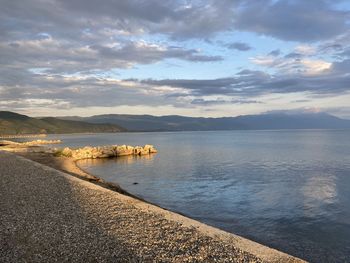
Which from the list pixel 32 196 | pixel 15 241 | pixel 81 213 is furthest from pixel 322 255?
pixel 32 196

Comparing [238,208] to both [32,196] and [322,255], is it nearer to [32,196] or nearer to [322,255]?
[322,255]

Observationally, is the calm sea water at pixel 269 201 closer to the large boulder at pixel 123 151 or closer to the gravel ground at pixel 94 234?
the gravel ground at pixel 94 234

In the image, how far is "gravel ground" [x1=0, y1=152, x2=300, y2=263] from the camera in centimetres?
1058

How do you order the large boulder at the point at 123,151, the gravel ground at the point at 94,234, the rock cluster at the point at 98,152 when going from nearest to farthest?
the gravel ground at the point at 94,234, the rock cluster at the point at 98,152, the large boulder at the point at 123,151

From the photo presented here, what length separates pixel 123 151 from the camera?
248ft

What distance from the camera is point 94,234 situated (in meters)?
12.6

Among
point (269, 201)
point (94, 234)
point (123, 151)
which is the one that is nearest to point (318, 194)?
point (269, 201)

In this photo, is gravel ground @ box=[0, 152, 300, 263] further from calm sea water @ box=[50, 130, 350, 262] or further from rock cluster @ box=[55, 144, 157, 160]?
rock cluster @ box=[55, 144, 157, 160]

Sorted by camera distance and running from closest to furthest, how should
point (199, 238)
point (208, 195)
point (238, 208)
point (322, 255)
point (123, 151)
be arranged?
point (199, 238) → point (322, 255) → point (238, 208) → point (208, 195) → point (123, 151)

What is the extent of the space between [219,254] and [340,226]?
1281cm

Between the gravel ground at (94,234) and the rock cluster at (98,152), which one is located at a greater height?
the gravel ground at (94,234)

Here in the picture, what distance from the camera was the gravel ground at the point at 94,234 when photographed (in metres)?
10.6

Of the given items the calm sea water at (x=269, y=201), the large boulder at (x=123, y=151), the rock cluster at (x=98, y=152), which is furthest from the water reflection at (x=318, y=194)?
the large boulder at (x=123, y=151)

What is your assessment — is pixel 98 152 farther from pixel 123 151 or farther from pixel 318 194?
pixel 318 194
